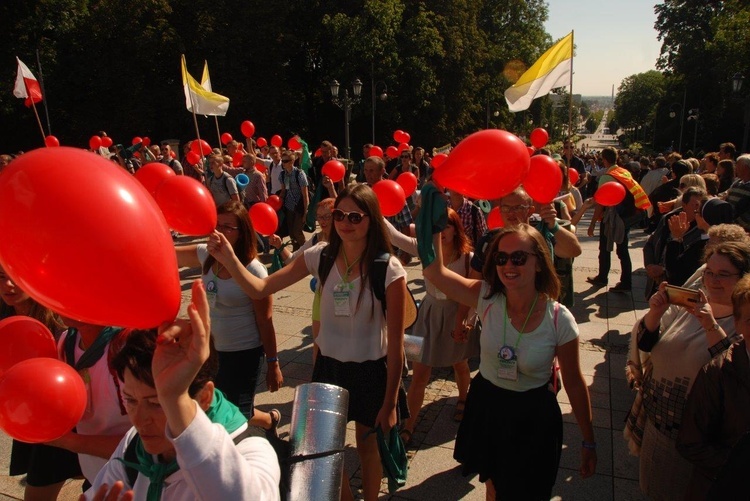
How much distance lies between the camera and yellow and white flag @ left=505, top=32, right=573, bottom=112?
491 centimetres

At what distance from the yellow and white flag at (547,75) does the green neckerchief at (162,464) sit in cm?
417

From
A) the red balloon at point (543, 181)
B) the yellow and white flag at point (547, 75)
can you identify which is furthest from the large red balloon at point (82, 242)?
the yellow and white flag at point (547, 75)

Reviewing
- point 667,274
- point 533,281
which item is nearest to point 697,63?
point 667,274

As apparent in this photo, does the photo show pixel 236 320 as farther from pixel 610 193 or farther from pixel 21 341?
pixel 610 193

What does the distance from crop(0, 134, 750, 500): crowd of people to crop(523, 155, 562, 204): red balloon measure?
124 mm

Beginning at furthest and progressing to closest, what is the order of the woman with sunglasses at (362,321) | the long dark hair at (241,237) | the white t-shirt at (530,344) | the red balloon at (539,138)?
the red balloon at (539,138)
the long dark hair at (241,237)
the woman with sunglasses at (362,321)
the white t-shirt at (530,344)

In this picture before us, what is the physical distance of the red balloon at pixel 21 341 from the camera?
6.98 ft

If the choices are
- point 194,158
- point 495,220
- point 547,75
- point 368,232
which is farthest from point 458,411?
point 194,158

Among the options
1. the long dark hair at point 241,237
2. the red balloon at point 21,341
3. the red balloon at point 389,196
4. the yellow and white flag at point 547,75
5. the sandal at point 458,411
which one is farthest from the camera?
the red balloon at point 389,196

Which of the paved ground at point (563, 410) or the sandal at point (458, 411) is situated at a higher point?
the sandal at point (458, 411)

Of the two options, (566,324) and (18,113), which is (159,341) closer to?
(566,324)

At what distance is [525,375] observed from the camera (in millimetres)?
2551

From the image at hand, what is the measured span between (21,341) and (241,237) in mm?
1424

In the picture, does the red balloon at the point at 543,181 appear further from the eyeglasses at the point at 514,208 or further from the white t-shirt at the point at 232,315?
the white t-shirt at the point at 232,315
